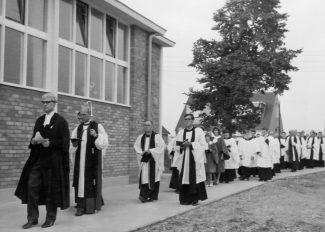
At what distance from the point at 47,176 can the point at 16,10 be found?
17.2ft

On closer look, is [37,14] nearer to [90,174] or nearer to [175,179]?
[90,174]

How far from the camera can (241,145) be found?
21.8 m

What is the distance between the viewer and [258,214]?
11.2 m

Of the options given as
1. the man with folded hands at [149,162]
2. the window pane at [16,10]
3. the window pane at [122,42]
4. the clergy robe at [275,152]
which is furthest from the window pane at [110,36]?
the clergy robe at [275,152]

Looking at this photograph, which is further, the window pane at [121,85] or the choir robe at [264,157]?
the choir robe at [264,157]

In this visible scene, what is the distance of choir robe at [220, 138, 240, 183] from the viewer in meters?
19.4

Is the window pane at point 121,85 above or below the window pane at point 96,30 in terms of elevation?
below

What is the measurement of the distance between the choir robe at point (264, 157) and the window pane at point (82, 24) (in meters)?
8.10

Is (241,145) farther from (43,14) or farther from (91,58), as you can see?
(43,14)

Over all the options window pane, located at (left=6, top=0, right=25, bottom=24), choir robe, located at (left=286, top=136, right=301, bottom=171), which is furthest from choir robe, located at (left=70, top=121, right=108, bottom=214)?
choir robe, located at (left=286, top=136, right=301, bottom=171)

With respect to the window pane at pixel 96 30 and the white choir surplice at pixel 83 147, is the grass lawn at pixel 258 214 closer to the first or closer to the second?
the white choir surplice at pixel 83 147

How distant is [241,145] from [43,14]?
426 inches

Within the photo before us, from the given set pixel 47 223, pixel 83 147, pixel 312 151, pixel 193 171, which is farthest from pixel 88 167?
pixel 312 151

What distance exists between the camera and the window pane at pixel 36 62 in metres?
13.0
